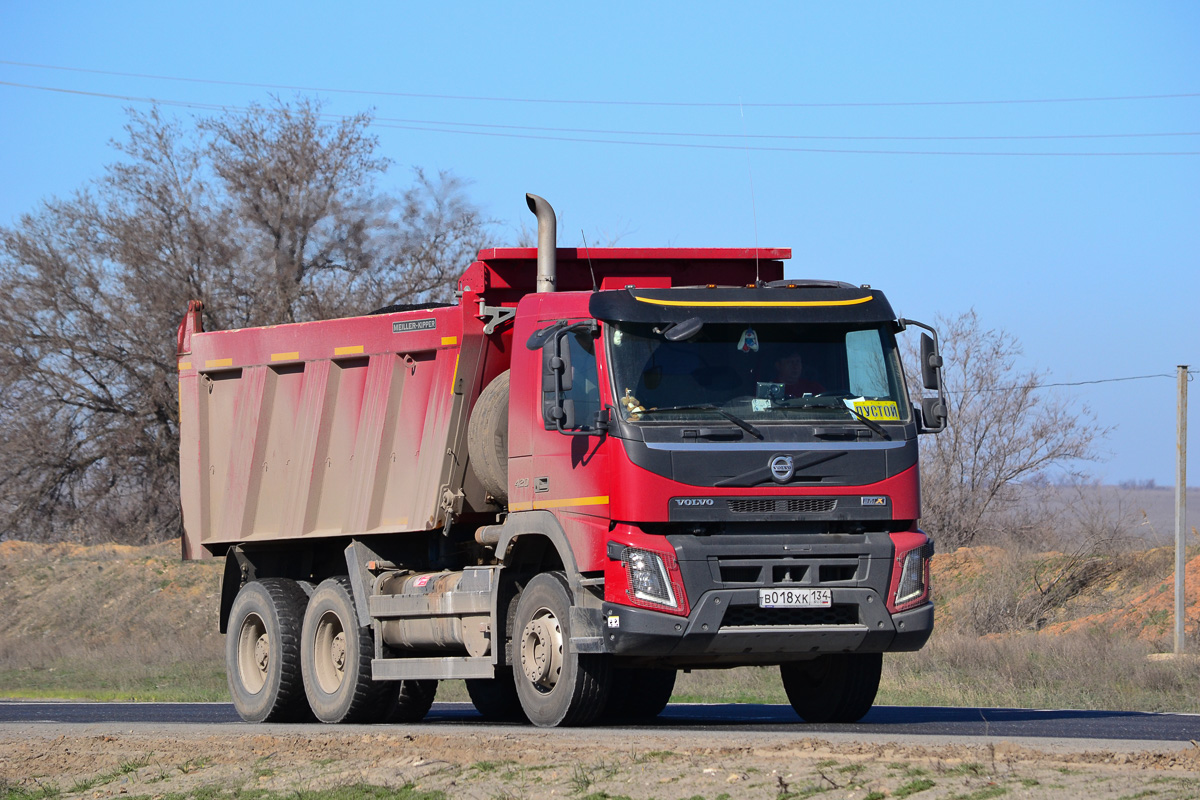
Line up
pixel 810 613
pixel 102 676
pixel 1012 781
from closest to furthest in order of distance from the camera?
pixel 1012 781
pixel 810 613
pixel 102 676

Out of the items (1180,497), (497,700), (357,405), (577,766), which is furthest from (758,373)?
(1180,497)

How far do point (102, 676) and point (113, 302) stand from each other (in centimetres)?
1331

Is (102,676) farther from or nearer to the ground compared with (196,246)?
nearer to the ground

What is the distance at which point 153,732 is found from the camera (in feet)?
36.3

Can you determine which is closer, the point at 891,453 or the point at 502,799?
the point at 502,799

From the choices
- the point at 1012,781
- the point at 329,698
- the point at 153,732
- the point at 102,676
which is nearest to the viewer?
the point at 1012,781

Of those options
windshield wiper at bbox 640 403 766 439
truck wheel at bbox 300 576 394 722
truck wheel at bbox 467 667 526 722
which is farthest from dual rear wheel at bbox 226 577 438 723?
windshield wiper at bbox 640 403 766 439

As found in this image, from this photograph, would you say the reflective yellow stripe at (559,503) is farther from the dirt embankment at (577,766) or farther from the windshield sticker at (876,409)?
the windshield sticker at (876,409)

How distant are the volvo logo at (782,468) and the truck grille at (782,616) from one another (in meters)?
0.86

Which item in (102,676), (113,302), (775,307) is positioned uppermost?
(113,302)

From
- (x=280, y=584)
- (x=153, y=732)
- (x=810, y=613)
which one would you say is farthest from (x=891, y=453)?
(x=280, y=584)

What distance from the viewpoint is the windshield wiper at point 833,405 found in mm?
10281

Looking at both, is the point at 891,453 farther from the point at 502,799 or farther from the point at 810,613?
the point at 502,799

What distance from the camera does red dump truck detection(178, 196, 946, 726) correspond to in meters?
9.95
